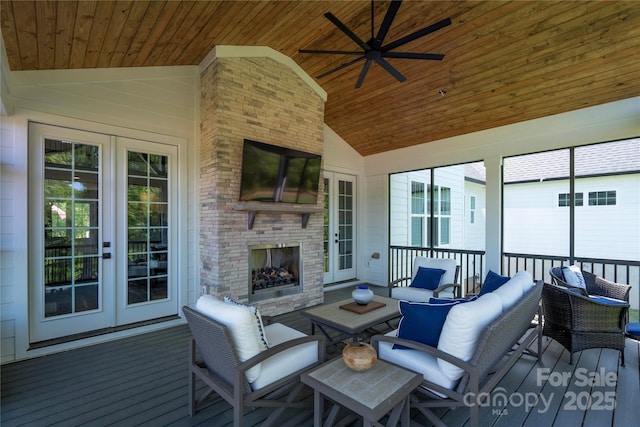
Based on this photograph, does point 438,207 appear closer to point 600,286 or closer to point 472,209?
point 472,209

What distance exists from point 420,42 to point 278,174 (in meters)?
2.71

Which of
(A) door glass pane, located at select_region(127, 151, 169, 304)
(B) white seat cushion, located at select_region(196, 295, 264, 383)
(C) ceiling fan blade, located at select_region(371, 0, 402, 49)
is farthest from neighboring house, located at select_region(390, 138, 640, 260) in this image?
(B) white seat cushion, located at select_region(196, 295, 264, 383)

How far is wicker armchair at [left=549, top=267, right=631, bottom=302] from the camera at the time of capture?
12.1 feet

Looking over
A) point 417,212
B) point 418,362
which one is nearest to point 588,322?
point 418,362

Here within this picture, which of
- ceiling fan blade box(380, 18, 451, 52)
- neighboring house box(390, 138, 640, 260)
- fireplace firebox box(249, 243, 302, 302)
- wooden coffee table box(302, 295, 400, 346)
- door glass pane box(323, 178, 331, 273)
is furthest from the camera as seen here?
door glass pane box(323, 178, 331, 273)

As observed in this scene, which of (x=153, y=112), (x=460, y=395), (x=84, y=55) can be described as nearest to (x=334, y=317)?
(x=460, y=395)

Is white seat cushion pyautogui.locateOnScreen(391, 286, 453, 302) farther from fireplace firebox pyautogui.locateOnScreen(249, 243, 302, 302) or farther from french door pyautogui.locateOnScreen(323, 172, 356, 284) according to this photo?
french door pyautogui.locateOnScreen(323, 172, 356, 284)

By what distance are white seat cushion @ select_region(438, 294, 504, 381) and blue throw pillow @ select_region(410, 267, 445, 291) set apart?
2.51m

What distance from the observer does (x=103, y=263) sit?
3.80 meters

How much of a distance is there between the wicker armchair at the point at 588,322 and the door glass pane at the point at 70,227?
18.1ft

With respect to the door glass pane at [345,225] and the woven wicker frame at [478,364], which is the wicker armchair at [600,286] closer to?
the woven wicker frame at [478,364]

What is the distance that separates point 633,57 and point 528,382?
394 centimetres

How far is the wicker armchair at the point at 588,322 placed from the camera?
2.97 meters

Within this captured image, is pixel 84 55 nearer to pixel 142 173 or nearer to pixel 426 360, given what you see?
pixel 142 173
